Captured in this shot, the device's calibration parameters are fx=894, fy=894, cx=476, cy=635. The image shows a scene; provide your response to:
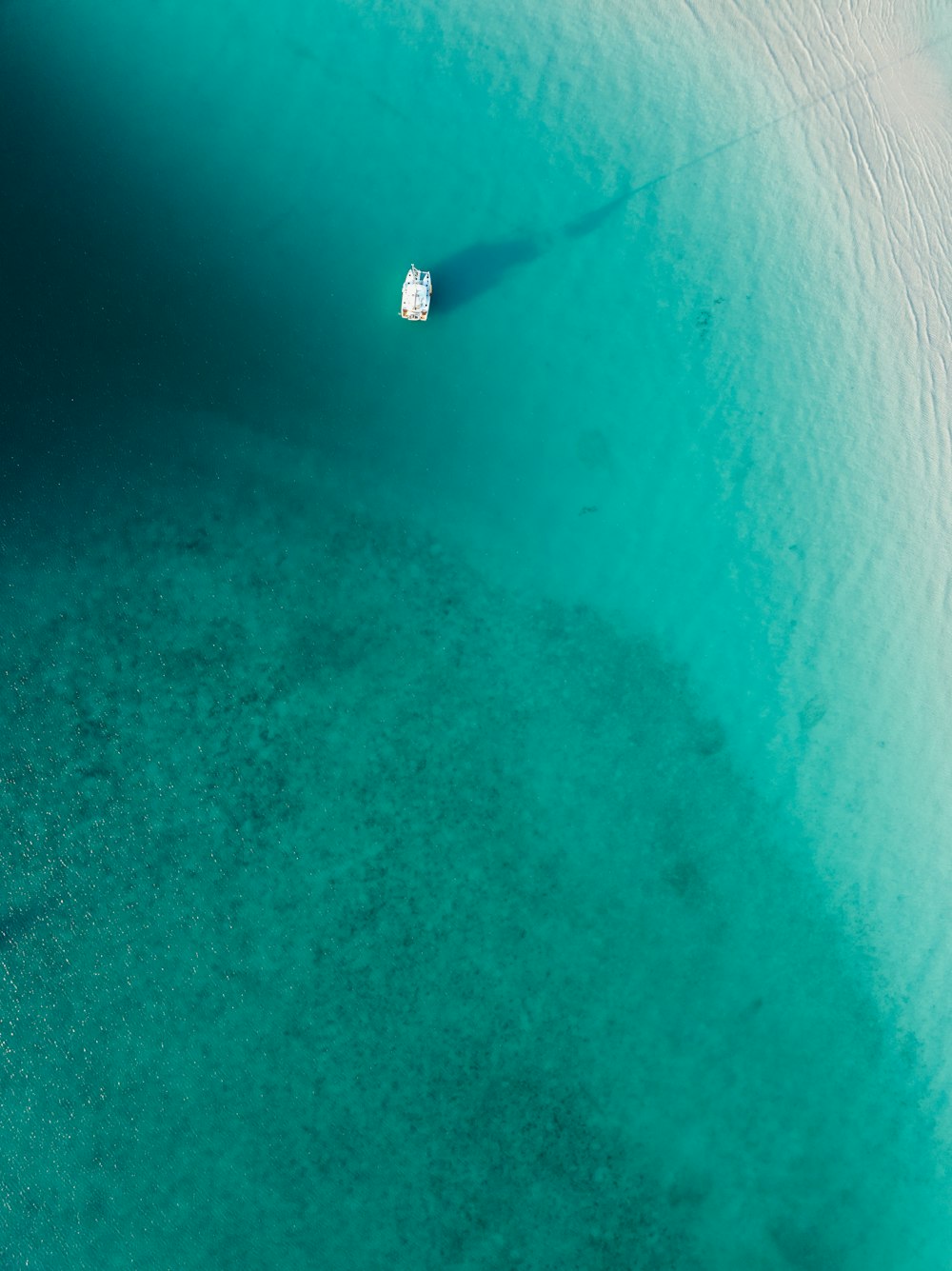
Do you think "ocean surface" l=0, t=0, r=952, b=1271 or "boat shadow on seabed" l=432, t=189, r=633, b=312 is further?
"boat shadow on seabed" l=432, t=189, r=633, b=312

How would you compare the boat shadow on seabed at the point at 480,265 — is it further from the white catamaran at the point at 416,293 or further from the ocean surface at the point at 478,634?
the white catamaran at the point at 416,293

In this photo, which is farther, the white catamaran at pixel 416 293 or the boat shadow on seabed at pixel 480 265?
the boat shadow on seabed at pixel 480 265

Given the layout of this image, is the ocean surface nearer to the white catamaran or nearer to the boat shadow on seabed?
the boat shadow on seabed

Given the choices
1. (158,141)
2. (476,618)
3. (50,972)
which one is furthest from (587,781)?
(158,141)

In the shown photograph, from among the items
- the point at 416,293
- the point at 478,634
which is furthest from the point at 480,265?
the point at 478,634

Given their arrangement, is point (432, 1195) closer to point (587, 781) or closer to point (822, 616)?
point (587, 781)

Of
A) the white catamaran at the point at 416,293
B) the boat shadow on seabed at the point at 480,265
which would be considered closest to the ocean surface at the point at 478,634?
the boat shadow on seabed at the point at 480,265

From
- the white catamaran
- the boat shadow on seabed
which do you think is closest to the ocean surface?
the boat shadow on seabed
